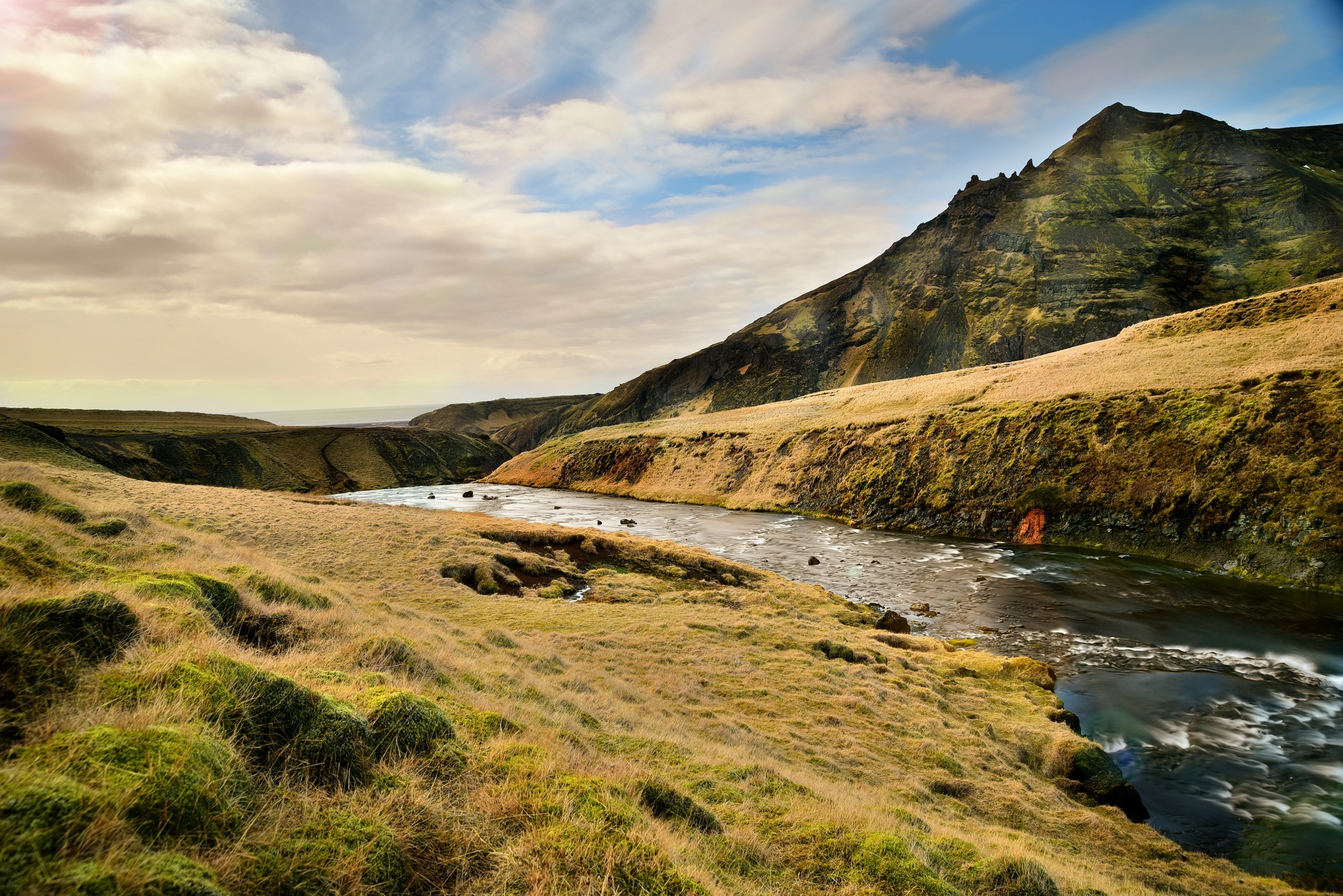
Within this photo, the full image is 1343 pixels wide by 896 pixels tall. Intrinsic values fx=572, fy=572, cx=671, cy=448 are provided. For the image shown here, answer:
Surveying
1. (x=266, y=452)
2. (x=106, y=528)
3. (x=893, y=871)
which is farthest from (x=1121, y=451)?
(x=266, y=452)

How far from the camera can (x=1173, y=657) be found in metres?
21.6

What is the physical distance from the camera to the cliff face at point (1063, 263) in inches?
4628

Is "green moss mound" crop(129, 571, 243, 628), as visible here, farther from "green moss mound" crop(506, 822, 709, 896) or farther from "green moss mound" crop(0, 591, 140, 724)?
"green moss mound" crop(506, 822, 709, 896)

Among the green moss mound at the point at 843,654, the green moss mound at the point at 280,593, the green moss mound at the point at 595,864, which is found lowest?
the green moss mound at the point at 843,654

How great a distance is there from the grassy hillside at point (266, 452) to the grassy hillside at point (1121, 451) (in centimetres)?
6851

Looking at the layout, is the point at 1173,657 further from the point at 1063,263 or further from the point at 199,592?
the point at 1063,263

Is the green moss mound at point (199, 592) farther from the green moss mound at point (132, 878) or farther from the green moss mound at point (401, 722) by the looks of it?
the green moss mound at point (132, 878)

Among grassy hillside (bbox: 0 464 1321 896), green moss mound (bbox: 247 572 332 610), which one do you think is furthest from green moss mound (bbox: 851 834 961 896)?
green moss mound (bbox: 247 572 332 610)

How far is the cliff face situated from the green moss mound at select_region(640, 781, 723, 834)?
13648 centimetres

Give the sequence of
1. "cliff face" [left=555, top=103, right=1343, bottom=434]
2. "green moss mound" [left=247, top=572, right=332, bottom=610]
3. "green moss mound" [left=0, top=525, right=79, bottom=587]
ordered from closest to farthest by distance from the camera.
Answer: "green moss mound" [left=0, top=525, right=79, bottom=587]
"green moss mound" [left=247, top=572, right=332, bottom=610]
"cliff face" [left=555, top=103, right=1343, bottom=434]

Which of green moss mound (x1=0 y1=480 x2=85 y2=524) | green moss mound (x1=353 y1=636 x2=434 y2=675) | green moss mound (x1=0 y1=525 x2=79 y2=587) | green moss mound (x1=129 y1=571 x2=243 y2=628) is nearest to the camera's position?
green moss mound (x1=0 y1=525 x2=79 y2=587)

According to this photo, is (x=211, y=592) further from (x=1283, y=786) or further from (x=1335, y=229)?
(x=1335, y=229)

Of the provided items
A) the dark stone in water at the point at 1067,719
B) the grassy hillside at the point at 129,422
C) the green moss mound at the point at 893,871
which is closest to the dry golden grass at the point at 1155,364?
the dark stone in water at the point at 1067,719

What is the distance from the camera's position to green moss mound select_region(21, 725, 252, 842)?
149 inches
